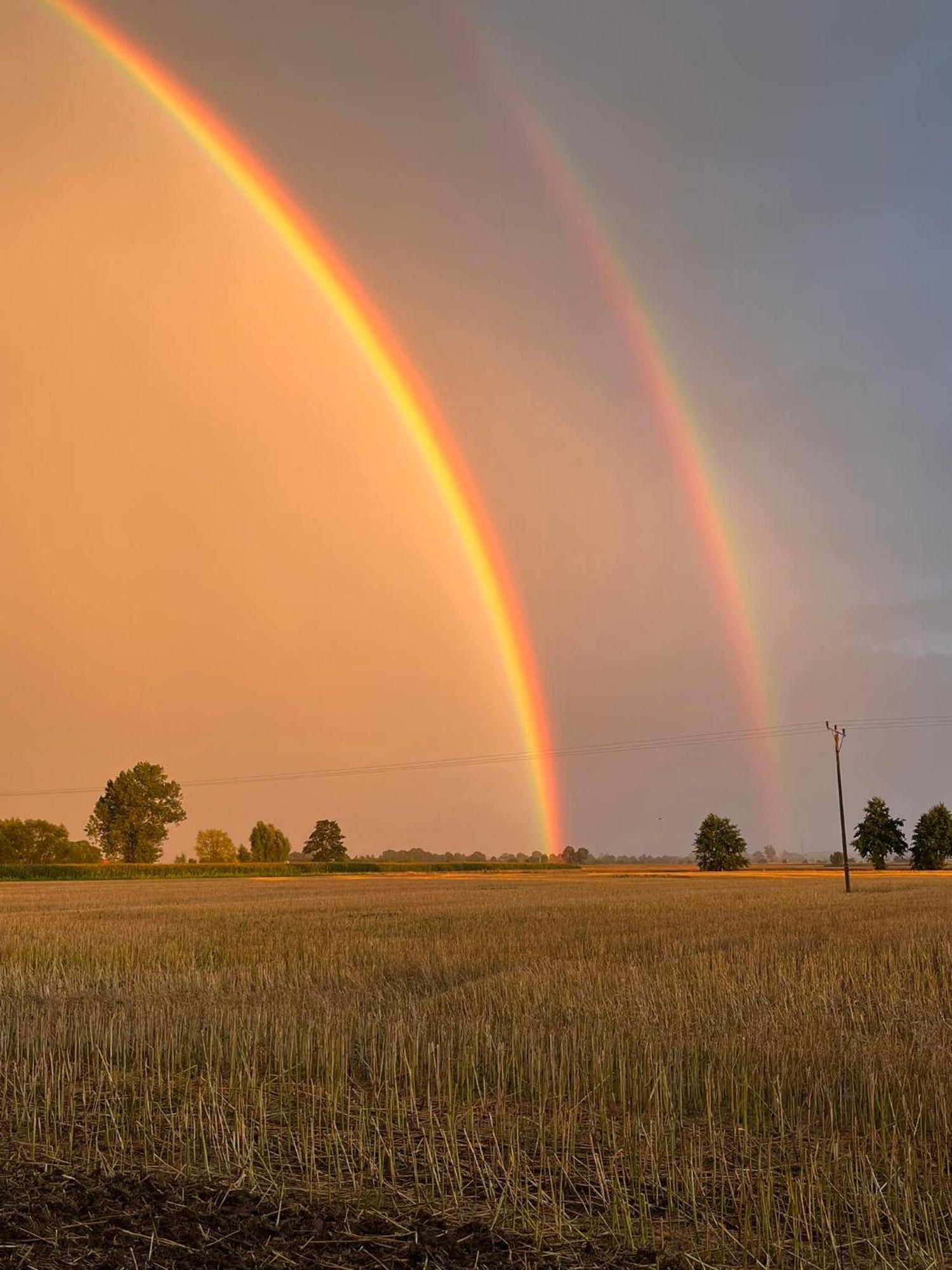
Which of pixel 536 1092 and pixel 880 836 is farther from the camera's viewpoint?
pixel 880 836

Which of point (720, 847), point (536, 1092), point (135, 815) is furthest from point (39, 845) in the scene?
point (536, 1092)

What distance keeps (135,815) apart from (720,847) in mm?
86176

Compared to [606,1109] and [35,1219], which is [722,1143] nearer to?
[606,1109]

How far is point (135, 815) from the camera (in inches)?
5994

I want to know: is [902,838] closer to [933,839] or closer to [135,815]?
[933,839]

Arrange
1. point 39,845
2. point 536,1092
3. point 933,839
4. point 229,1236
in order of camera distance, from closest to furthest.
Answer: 1. point 229,1236
2. point 536,1092
3. point 933,839
4. point 39,845

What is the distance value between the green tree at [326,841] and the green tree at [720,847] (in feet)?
219

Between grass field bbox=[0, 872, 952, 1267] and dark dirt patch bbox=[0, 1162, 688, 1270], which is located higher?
grass field bbox=[0, 872, 952, 1267]

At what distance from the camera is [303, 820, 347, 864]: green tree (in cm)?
19475

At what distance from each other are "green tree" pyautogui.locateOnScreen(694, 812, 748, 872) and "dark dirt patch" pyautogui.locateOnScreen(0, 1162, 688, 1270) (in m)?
161

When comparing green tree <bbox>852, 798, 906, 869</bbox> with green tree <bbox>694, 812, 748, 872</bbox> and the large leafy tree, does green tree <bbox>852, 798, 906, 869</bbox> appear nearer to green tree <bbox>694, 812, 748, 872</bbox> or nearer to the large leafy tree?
green tree <bbox>694, 812, 748, 872</bbox>

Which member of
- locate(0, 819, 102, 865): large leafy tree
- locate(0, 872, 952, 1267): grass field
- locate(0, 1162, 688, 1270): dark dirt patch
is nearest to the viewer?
locate(0, 1162, 688, 1270): dark dirt patch

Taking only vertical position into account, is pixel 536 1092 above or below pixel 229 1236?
→ above

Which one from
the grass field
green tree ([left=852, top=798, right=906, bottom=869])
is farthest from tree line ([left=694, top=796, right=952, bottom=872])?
the grass field
